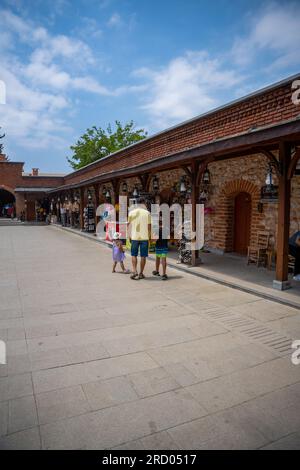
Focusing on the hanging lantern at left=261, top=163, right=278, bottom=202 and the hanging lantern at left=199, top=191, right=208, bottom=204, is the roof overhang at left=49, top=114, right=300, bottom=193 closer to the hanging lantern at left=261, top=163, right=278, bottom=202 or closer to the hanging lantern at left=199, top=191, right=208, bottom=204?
the hanging lantern at left=261, top=163, right=278, bottom=202

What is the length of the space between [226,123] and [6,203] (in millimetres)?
37298

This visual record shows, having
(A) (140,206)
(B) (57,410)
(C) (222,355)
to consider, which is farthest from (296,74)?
(B) (57,410)

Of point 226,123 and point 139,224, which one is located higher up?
point 226,123

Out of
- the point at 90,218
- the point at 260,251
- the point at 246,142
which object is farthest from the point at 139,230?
the point at 90,218

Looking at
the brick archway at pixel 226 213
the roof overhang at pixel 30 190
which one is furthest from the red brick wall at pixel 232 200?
the roof overhang at pixel 30 190

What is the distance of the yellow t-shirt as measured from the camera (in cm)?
677

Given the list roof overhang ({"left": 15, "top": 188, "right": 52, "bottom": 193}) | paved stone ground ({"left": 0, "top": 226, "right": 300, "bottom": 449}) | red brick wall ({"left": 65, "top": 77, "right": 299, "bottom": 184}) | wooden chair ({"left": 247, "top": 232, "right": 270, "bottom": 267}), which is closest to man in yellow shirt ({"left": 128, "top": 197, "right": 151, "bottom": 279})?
paved stone ground ({"left": 0, "top": 226, "right": 300, "bottom": 449})

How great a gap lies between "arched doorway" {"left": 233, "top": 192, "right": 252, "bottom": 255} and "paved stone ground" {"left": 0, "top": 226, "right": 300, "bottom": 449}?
152 inches

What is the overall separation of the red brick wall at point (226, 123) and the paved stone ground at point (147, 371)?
361 centimetres

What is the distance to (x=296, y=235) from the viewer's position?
6.48 meters

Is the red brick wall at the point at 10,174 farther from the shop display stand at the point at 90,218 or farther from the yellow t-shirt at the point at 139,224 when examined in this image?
the yellow t-shirt at the point at 139,224

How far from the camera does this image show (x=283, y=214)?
552 cm

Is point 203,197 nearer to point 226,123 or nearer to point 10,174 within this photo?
point 226,123

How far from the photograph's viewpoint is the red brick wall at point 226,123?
609 centimetres
